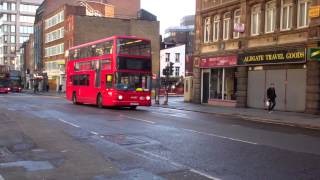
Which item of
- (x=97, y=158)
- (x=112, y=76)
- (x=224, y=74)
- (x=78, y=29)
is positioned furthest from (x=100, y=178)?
(x=78, y=29)

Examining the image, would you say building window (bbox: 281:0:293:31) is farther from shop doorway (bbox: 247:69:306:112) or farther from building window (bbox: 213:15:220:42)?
building window (bbox: 213:15:220:42)

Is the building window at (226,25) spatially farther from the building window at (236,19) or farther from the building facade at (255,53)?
the building window at (236,19)

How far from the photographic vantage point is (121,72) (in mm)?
27812

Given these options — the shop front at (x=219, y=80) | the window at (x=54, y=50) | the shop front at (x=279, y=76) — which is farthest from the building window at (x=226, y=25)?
the window at (x=54, y=50)

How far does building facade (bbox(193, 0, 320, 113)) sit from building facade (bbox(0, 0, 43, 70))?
123 meters

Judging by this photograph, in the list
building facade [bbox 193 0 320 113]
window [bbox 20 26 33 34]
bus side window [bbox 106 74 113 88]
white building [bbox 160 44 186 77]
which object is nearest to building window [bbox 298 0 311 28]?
building facade [bbox 193 0 320 113]

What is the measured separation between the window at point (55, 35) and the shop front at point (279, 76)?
60.5 m

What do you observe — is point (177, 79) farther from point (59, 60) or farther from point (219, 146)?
point (219, 146)

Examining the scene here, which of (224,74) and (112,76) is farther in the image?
(224,74)

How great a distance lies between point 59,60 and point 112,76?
6288cm

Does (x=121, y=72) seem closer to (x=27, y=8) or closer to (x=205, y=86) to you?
(x=205, y=86)

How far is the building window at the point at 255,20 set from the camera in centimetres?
3203

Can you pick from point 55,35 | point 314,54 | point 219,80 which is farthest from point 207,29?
point 55,35

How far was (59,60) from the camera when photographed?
8862 centimetres
